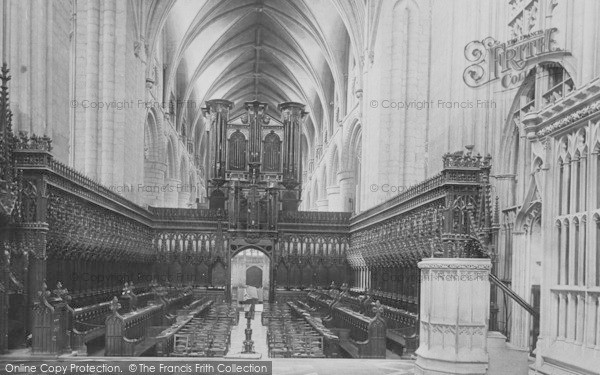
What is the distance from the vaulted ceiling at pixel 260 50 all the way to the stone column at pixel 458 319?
23125 millimetres

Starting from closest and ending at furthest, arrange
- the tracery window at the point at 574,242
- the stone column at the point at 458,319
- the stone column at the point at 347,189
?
the tracery window at the point at 574,242 < the stone column at the point at 458,319 < the stone column at the point at 347,189

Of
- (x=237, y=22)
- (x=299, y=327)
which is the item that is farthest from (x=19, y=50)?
(x=237, y=22)

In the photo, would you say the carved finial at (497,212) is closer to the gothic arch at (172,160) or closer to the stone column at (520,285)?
the stone column at (520,285)

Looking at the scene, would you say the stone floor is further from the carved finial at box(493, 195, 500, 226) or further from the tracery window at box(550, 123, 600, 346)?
the carved finial at box(493, 195, 500, 226)

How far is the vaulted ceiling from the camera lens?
32125mm

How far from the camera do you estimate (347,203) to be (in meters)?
33.5

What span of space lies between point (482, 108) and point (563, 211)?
29.3ft

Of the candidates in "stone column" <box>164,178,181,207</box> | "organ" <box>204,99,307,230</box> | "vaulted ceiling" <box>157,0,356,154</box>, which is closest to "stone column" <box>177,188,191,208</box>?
"stone column" <box>164,178,181,207</box>

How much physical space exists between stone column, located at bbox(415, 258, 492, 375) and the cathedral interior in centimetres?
2

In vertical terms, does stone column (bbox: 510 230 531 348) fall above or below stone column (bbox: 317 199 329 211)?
below

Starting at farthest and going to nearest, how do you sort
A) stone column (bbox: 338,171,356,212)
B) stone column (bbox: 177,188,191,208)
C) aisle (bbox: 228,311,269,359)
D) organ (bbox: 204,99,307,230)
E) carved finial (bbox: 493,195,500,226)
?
stone column (bbox: 177,188,191,208) < stone column (bbox: 338,171,356,212) < organ (bbox: 204,99,307,230) < carved finial (bbox: 493,195,500,226) < aisle (bbox: 228,311,269,359)

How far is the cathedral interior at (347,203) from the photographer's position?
470 cm

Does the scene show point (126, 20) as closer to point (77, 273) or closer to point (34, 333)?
point (77, 273)

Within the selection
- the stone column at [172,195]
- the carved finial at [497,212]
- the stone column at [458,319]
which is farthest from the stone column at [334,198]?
the stone column at [458,319]
